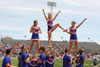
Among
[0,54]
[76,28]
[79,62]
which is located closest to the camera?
[79,62]

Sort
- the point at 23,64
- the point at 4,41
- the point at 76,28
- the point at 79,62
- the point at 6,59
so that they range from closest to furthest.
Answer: the point at 6,59 < the point at 23,64 < the point at 79,62 < the point at 76,28 < the point at 4,41

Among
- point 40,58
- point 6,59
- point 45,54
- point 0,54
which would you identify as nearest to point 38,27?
point 45,54

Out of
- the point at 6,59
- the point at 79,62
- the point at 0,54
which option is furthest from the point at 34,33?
the point at 0,54

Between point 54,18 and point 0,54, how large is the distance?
31198 mm

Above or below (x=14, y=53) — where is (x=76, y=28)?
above

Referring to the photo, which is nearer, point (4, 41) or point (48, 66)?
point (48, 66)

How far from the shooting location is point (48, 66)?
10906 millimetres

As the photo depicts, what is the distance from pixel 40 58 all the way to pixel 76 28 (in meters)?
5.74

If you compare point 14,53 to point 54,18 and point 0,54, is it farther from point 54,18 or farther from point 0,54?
point 54,18

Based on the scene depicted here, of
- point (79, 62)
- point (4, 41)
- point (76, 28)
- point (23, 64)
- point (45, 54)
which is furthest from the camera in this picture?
point (4, 41)

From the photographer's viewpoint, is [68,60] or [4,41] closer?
[68,60]

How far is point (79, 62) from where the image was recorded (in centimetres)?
1174

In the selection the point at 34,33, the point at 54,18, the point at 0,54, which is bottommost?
the point at 0,54

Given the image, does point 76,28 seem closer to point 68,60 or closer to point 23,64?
point 68,60
